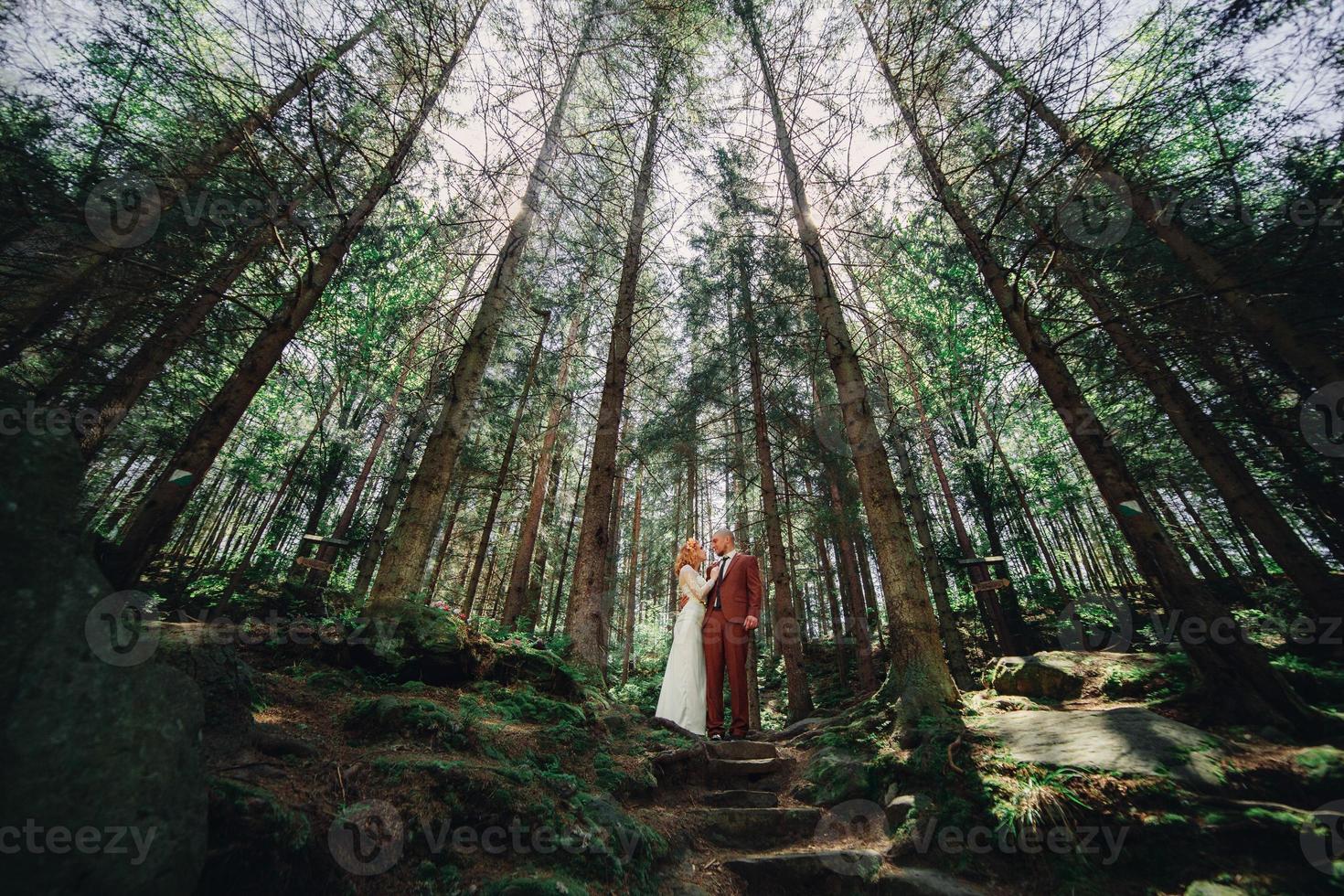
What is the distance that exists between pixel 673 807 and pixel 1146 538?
18.9 ft

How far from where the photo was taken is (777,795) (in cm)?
484

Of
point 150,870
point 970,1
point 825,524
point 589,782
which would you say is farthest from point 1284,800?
point 825,524

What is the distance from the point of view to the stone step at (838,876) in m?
3.04

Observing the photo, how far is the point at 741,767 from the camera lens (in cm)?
521

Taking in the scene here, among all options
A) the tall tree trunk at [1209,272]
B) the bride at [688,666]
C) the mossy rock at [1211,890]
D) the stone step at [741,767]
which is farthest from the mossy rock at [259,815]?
the tall tree trunk at [1209,272]

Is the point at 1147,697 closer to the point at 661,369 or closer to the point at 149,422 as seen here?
the point at 661,369

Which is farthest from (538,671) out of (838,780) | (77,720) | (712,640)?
(77,720)

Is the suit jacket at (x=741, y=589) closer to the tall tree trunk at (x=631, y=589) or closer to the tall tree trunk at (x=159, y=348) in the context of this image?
the tall tree trunk at (x=159, y=348)

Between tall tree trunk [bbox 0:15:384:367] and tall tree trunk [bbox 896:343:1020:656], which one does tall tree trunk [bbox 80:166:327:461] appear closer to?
tall tree trunk [bbox 0:15:384:367]

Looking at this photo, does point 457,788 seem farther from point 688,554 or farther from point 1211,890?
point 688,554

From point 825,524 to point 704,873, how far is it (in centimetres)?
858

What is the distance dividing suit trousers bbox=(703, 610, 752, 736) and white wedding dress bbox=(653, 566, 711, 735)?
161 mm

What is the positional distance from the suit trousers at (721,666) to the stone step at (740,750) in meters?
0.46

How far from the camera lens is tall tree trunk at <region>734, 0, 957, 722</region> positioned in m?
5.08
